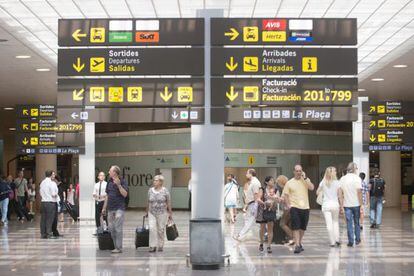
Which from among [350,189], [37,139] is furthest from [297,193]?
[37,139]

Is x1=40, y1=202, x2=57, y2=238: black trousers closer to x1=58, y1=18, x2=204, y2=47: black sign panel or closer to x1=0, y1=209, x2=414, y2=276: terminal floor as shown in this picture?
x1=0, y1=209, x2=414, y2=276: terminal floor

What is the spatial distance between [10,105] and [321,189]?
22.2 meters

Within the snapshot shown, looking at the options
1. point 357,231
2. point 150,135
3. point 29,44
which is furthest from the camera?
point 150,135

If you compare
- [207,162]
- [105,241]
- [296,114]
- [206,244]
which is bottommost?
[105,241]

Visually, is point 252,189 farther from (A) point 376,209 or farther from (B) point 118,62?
(B) point 118,62

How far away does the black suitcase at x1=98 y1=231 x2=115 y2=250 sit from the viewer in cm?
1577

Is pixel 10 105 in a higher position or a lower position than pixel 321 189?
higher

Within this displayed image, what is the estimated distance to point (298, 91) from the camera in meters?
12.4

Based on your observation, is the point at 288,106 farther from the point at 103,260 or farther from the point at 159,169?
the point at 159,169

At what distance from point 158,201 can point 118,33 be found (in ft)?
14.7

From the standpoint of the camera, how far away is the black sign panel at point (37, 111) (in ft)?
Result: 101

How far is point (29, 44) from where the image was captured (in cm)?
1959

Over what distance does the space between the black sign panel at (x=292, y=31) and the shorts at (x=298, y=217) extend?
4111 mm

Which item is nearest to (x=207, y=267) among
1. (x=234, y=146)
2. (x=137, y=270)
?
(x=137, y=270)
